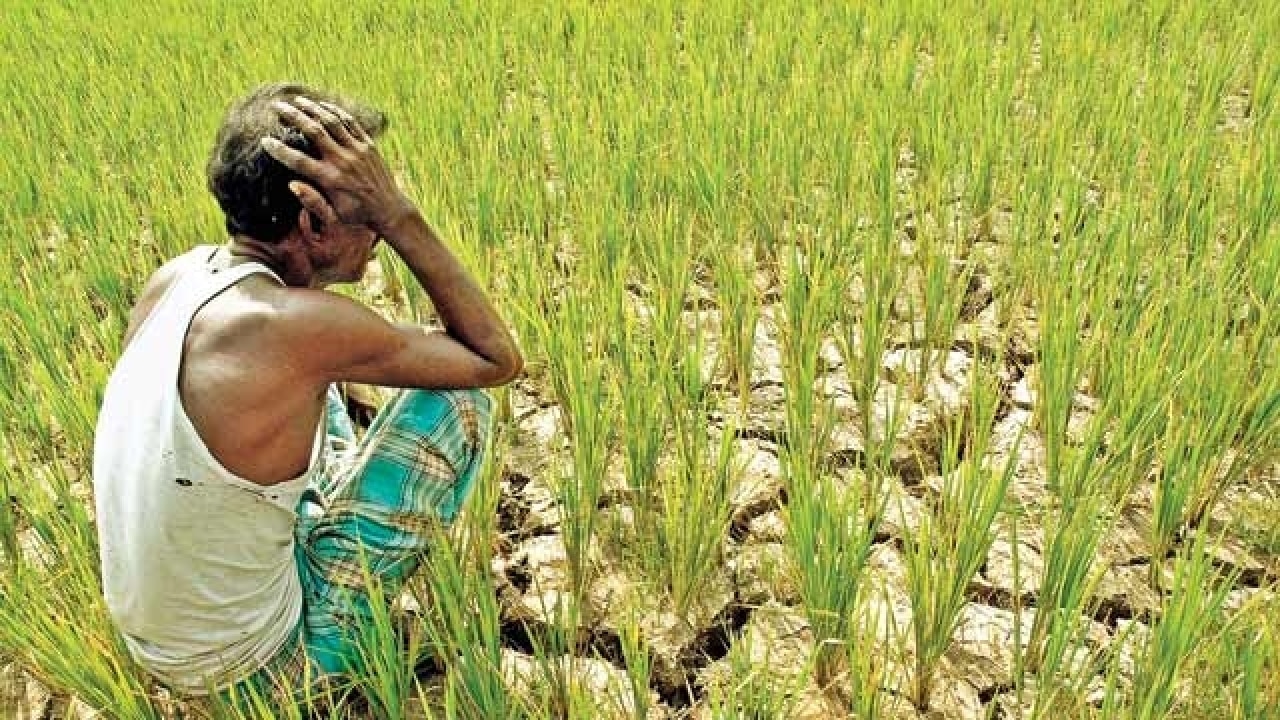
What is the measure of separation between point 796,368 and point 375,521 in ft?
2.52

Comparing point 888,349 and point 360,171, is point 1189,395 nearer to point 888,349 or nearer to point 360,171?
point 888,349

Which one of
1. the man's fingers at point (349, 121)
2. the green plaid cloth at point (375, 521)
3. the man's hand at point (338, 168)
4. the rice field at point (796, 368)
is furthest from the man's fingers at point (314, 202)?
the rice field at point (796, 368)

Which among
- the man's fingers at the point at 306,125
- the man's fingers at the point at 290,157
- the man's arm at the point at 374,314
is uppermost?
the man's fingers at the point at 306,125

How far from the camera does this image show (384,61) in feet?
11.1

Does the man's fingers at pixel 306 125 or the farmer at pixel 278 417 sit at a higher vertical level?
the man's fingers at pixel 306 125

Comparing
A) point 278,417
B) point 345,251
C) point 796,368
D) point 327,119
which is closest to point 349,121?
point 327,119

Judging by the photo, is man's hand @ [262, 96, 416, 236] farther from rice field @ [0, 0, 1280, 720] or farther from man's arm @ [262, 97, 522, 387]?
rice field @ [0, 0, 1280, 720]

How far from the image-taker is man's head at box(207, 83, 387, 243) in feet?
3.70

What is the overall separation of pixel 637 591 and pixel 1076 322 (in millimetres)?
814

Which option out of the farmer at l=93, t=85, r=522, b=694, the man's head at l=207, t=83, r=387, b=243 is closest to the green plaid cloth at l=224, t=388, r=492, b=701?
the farmer at l=93, t=85, r=522, b=694

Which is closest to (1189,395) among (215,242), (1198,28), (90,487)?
(90,487)

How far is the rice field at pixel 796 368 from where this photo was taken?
3.86ft

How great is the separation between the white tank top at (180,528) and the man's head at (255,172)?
0.07 m

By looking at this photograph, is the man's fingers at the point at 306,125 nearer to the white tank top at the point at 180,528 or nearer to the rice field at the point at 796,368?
the white tank top at the point at 180,528
